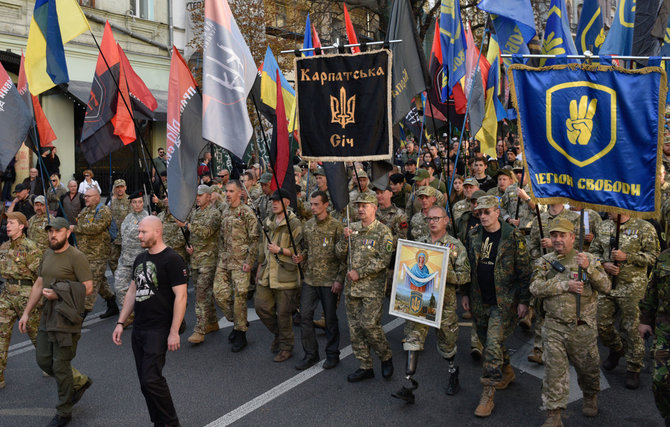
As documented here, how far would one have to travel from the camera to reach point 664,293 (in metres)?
4.56

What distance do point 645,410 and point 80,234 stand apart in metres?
7.70

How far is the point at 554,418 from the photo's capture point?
4.93 meters

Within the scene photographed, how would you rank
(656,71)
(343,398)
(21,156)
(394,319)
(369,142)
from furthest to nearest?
1. (21,156)
2. (394,319)
3. (369,142)
4. (343,398)
5. (656,71)

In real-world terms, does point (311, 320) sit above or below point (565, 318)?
below

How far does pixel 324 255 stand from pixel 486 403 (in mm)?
2416

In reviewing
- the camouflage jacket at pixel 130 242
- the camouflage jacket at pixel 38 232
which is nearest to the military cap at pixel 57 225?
the camouflage jacket at pixel 130 242

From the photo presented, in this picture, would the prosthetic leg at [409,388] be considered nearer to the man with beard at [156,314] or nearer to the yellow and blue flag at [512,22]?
the man with beard at [156,314]

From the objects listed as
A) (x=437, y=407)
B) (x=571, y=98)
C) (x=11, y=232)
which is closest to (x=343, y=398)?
(x=437, y=407)

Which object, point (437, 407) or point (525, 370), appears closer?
point (437, 407)

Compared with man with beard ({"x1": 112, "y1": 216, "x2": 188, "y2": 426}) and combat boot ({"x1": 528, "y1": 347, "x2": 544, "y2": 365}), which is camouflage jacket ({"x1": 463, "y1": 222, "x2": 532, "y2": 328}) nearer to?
combat boot ({"x1": 528, "y1": 347, "x2": 544, "y2": 365})

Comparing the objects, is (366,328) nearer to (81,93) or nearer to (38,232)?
(38,232)

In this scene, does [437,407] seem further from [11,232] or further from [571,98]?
[11,232]

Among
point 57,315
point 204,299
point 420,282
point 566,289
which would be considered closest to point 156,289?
point 57,315

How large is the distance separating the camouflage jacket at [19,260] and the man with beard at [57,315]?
691 mm
